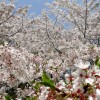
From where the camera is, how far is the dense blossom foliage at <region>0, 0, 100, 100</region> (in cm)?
222

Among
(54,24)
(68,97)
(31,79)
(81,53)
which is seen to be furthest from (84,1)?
(68,97)

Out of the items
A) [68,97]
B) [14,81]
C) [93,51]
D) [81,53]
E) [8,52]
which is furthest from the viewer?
[81,53]

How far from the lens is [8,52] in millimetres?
5957

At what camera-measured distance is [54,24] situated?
912 inches

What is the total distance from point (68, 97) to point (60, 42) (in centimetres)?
1637

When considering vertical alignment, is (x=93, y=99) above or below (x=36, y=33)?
below

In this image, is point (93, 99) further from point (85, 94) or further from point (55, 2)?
point (55, 2)

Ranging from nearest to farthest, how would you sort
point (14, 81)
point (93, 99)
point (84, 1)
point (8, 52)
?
point (93, 99), point (8, 52), point (14, 81), point (84, 1)

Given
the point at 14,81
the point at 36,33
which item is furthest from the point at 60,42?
the point at 14,81

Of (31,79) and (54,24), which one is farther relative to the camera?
(54,24)

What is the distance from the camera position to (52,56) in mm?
15391

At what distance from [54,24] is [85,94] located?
21.1 meters

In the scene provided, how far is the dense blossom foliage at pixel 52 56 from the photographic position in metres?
2.22

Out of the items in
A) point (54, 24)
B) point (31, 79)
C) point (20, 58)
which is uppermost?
point (54, 24)
